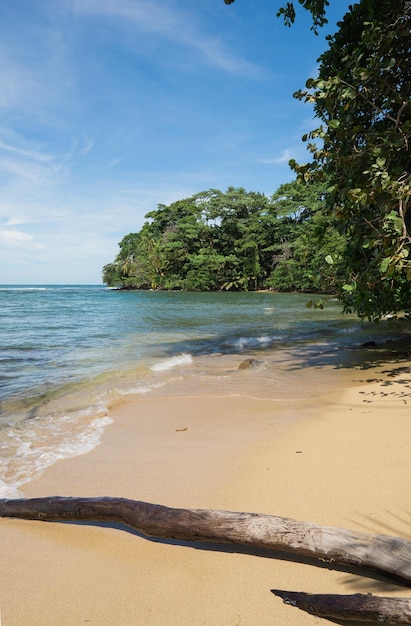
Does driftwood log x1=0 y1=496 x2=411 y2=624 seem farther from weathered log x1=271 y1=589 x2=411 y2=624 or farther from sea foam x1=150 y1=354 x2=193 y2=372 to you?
sea foam x1=150 y1=354 x2=193 y2=372

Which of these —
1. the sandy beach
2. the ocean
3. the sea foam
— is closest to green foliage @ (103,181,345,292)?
the ocean

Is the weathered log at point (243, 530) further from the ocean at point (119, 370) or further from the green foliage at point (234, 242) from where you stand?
the green foliage at point (234, 242)

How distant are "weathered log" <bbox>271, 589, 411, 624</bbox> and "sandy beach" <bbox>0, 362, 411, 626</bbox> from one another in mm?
50

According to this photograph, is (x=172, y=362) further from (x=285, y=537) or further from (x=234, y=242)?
(x=234, y=242)

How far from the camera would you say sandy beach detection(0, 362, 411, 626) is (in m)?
1.99

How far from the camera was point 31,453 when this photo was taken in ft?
14.3

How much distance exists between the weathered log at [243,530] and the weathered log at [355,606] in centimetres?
23

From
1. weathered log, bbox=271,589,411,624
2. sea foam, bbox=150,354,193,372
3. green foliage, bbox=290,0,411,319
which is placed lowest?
sea foam, bbox=150,354,193,372

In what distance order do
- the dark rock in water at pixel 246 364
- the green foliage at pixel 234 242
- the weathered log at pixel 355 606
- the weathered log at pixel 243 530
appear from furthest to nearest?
the green foliage at pixel 234 242 → the dark rock in water at pixel 246 364 → the weathered log at pixel 243 530 → the weathered log at pixel 355 606

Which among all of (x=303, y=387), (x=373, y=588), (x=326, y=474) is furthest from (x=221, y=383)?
(x=373, y=588)

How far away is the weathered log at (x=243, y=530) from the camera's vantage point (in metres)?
1.99

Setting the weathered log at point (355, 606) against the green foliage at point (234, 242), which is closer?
the weathered log at point (355, 606)

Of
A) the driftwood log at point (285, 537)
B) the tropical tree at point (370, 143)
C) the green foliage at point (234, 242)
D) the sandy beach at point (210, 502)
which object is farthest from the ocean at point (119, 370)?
the green foliage at point (234, 242)

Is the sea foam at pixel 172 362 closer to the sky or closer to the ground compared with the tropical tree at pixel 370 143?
closer to the ground
